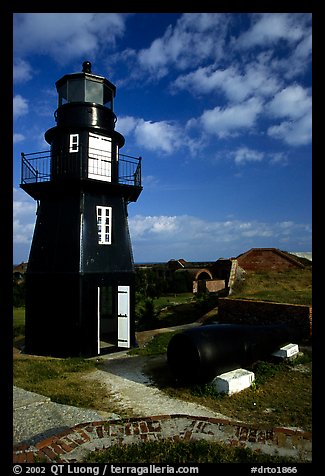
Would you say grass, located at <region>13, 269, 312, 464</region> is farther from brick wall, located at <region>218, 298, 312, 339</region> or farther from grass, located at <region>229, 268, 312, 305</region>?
grass, located at <region>229, 268, 312, 305</region>

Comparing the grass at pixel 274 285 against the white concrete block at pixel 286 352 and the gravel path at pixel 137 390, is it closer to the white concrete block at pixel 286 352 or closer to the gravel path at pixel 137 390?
the white concrete block at pixel 286 352

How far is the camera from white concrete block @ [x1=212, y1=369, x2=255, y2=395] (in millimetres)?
7627

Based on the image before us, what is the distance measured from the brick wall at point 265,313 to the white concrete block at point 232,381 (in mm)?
5785

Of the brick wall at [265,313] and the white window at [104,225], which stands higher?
the white window at [104,225]

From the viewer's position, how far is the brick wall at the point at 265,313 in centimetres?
1298

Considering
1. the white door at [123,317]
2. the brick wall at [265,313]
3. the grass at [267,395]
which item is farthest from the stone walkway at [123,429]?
the brick wall at [265,313]

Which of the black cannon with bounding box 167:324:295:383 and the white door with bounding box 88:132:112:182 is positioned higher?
the white door with bounding box 88:132:112:182

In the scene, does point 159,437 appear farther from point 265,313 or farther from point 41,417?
point 265,313

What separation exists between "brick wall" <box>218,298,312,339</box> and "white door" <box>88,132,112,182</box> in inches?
351

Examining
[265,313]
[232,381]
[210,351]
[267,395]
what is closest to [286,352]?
[267,395]

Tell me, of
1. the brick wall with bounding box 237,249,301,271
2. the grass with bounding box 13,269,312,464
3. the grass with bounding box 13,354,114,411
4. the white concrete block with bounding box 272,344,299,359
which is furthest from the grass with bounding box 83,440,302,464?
the brick wall with bounding box 237,249,301,271

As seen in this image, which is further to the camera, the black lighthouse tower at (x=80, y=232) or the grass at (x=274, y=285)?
the grass at (x=274, y=285)
